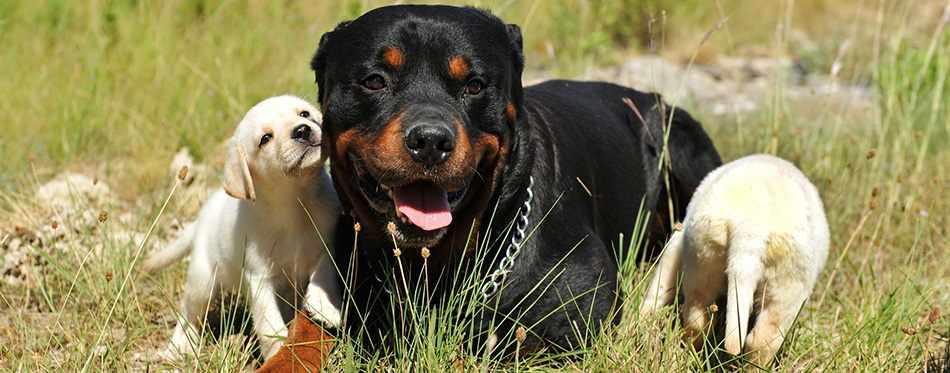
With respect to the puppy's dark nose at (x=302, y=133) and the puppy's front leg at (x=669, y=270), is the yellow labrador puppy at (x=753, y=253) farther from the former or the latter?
the puppy's dark nose at (x=302, y=133)

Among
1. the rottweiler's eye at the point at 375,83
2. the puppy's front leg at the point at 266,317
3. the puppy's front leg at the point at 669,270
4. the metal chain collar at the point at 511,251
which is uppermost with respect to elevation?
the rottweiler's eye at the point at 375,83

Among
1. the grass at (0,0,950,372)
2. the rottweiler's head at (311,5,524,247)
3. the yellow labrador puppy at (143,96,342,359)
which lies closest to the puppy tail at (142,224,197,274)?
the grass at (0,0,950,372)

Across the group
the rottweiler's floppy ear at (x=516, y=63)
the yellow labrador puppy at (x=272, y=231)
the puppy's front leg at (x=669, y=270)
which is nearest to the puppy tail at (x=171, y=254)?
the yellow labrador puppy at (x=272, y=231)

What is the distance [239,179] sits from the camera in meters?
3.10

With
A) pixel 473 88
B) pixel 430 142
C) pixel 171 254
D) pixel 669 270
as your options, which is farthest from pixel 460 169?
pixel 171 254

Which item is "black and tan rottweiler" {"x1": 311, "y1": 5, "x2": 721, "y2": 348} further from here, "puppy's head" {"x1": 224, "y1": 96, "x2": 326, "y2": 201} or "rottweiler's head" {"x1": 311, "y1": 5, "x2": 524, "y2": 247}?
"puppy's head" {"x1": 224, "y1": 96, "x2": 326, "y2": 201}

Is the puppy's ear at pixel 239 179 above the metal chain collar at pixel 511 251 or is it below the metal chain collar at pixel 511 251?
above

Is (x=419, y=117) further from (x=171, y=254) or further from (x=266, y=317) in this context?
(x=171, y=254)

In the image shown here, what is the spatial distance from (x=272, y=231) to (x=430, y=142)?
102 centimetres

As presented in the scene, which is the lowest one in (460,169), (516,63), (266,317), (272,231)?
(266,317)

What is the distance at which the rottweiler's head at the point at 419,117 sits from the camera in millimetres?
2711

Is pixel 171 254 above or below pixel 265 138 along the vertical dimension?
below

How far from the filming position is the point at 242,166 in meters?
3.10


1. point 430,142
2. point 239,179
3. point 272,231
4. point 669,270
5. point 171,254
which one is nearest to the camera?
point 430,142
